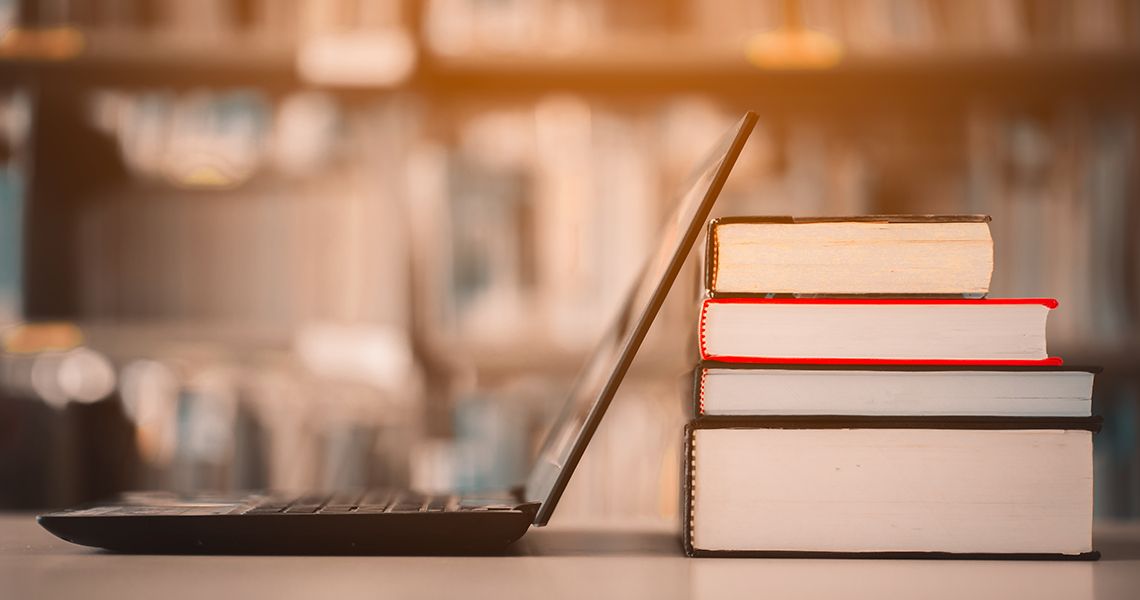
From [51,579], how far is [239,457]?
3.52ft

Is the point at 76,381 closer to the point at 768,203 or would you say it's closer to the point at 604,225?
the point at 604,225

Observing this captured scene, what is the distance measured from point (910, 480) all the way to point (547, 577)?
21cm

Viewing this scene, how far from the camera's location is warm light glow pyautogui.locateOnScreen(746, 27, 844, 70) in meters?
1.54

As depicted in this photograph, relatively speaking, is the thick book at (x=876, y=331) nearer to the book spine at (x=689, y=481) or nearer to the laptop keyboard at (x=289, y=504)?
the book spine at (x=689, y=481)

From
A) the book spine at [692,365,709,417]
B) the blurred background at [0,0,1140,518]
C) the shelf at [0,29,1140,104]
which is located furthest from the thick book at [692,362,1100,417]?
the shelf at [0,29,1140,104]

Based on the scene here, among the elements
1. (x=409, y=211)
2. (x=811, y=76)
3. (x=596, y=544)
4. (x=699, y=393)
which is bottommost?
(x=596, y=544)

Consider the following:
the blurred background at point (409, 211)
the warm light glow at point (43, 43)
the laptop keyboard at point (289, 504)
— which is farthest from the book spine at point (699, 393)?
the warm light glow at point (43, 43)

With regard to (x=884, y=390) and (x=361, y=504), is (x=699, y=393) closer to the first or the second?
(x=884, y=390)

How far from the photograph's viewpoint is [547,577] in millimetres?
523

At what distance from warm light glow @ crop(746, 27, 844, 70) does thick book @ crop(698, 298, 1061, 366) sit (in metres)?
1.04

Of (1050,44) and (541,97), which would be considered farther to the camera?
(541,97)

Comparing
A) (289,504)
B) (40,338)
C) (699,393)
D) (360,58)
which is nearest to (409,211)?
(360,58)

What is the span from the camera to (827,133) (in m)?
1.72

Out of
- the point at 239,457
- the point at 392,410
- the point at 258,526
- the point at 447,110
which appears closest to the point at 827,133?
the point at 447,110
